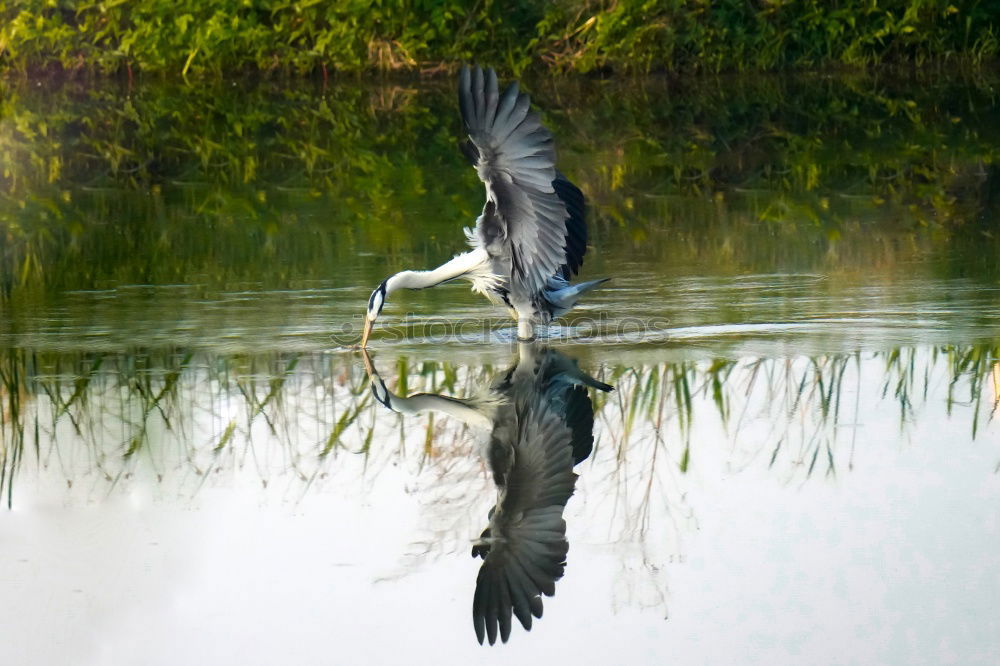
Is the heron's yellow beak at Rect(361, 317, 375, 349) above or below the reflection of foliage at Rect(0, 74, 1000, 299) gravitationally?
below

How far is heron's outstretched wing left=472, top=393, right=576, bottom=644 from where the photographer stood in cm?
424

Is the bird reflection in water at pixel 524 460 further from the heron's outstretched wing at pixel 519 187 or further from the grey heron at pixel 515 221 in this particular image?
the heron's outstretched wing at pixel 519 187

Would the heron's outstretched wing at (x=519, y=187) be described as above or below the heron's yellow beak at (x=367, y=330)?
above

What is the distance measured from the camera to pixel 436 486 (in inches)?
203

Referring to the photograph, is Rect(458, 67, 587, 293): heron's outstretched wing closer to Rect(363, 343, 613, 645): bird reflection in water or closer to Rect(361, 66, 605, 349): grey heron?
Rect(361, 66, 605, 349): grey heron

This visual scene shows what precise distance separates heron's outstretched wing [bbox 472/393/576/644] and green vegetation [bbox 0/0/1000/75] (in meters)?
12.0

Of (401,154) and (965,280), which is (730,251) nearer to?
(965,280)

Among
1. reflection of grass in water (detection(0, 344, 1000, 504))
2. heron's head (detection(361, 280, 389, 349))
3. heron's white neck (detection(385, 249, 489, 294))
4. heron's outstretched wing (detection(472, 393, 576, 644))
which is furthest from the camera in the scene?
heron's white neck (detection(385, 249, 489, 294))

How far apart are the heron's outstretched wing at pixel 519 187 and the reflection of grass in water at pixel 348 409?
1.89 feet

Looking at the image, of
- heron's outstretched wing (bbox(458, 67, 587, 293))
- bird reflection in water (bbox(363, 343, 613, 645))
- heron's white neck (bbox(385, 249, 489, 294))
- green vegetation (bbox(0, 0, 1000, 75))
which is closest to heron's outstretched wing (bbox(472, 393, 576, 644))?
bird reflection in water (bbox(363, 343, 613, 645))

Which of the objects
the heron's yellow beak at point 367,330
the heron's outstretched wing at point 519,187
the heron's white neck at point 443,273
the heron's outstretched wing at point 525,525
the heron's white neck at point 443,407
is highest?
the heron's outstretched wing at point 519,187

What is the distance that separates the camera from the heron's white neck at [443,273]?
6.83 meters

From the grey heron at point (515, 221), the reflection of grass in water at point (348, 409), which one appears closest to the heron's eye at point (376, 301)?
the grey heron at point (515, 221)

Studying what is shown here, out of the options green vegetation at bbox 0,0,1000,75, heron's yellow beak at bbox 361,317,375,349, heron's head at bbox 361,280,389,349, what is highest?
green vegetation at bbox 0,0,1000,75
